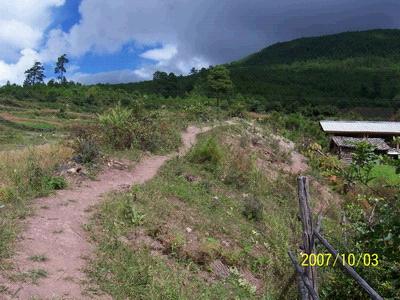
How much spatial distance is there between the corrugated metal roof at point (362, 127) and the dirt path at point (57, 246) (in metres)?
35.6

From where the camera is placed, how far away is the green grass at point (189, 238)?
5.35m

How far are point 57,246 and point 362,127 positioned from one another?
39.9m

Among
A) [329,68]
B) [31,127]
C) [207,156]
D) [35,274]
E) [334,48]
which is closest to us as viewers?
[35,274]

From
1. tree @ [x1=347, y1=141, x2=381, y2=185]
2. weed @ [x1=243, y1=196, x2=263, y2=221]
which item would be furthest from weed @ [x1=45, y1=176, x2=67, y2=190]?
tree @ [x1=347, y1=141, x2=381, y2=185]

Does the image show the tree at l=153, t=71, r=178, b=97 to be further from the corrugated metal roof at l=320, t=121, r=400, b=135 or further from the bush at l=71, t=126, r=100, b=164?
the bush at l=71, t=126, r=100, b=164

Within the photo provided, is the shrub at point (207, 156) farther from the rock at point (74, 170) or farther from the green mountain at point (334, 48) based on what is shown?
the green mountain at point (334, 48)

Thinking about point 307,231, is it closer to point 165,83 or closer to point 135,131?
point 135,131

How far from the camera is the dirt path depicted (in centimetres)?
455

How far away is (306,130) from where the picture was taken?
3453 centimetres

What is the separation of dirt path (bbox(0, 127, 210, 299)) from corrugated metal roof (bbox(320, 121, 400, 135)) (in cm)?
3559

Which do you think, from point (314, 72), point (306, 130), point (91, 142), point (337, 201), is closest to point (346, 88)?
point (314, 72)

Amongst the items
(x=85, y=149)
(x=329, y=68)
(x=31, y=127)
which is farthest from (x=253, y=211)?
(x=329, y=68)

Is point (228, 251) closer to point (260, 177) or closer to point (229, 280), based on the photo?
point (229, 280)

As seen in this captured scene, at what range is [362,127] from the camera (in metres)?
42.0
